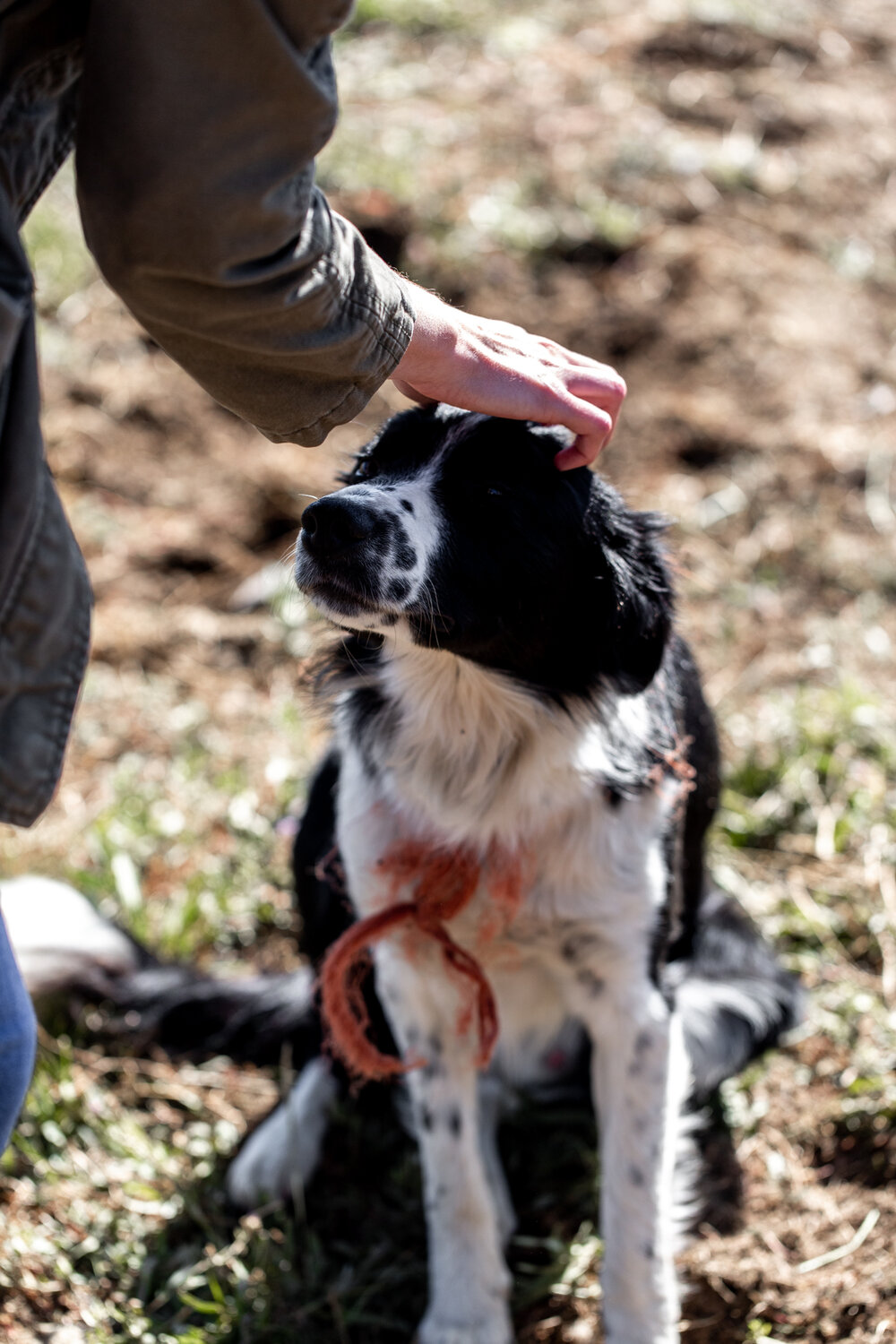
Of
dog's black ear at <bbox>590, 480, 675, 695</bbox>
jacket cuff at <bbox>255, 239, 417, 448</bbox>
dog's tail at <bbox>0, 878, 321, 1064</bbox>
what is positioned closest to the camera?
jacket cuff at <bbox>255, 239, 417, 448</bbox>

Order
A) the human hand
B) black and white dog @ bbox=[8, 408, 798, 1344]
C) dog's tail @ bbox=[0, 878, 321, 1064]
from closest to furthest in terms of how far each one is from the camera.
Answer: the human hand
black and white dog @ bbox=[8, 408, 798, 1344]
dog's tail @ bbox=[0, 878, 321, 1064]

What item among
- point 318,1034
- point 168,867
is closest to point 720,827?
point 318,1034

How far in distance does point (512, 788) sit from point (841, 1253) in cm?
109

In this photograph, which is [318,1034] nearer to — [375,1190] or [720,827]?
[375,1190]

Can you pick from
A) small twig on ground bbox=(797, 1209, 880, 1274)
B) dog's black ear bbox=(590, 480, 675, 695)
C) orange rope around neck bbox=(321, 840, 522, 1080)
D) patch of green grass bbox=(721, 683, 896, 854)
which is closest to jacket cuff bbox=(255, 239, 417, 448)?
dog's black ear bbox=(590, 480, 675, 695)

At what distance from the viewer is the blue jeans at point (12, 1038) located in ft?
5.05

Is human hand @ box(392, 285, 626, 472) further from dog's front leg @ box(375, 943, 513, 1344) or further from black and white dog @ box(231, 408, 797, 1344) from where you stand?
dog's front leg @ box(375, 943, 513, 1344)

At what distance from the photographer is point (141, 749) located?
12.8 feet

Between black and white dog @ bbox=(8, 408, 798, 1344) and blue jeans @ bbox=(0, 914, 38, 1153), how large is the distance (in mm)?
708

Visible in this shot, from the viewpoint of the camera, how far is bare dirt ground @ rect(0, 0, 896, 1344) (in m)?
2.52

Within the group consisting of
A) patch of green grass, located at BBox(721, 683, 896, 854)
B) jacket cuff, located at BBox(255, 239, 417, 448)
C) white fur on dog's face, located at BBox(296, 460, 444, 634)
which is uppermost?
jacket cuff, located at BBox(255, 239, 417, 448)

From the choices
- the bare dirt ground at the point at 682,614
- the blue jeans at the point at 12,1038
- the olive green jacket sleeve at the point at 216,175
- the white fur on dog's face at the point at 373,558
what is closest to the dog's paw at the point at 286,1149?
the bare dirt ground at the point at 682,614

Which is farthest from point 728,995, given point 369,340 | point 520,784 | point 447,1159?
point 369,340

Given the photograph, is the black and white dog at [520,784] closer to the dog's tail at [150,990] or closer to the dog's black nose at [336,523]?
the dog's black nose at [336,523]
